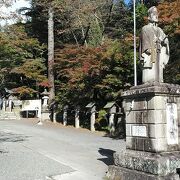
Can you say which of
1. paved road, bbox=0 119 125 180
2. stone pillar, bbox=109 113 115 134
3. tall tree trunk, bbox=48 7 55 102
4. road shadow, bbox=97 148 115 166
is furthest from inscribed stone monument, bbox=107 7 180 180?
tall tree trunk, bbox=48 7 55 102

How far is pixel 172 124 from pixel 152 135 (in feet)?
2.08

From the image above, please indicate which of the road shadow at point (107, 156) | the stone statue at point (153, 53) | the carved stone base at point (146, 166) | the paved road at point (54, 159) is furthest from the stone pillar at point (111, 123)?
the stone statue at point (153, 53)

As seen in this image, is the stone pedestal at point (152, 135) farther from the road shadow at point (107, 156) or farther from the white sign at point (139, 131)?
the road shadow at point (107, 156)

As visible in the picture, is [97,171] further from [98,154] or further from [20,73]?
[20,73]

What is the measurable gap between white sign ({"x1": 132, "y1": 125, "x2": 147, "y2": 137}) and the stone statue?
1.11 m

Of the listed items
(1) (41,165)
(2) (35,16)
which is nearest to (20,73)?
(2) (35,16)

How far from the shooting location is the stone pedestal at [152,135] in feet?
27.7

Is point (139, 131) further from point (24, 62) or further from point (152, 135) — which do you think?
point (24, 62)

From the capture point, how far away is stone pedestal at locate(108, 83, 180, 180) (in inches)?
332

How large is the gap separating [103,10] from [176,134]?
2527cm

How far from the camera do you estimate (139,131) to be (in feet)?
30.0

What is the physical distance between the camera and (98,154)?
1327 centimetres

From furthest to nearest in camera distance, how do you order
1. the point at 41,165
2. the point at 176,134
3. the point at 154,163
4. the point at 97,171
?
the point at 41,165
the point at 97,171
the point at 176,134
the point at 154,163

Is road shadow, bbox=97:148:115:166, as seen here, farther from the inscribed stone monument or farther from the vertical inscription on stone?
the vertical inscription on stone
